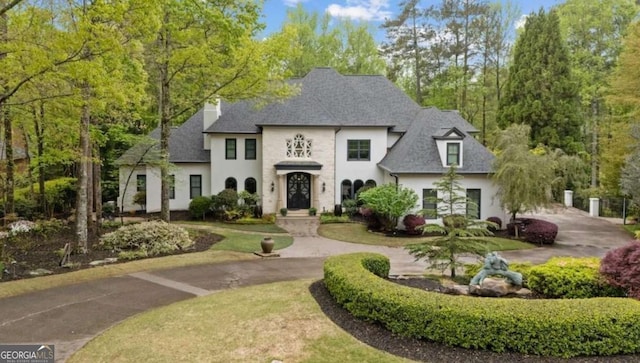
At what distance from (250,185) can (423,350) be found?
867 inches

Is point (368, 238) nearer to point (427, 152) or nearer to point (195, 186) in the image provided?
point (427, 152)

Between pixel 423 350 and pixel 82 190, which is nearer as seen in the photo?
pixel 423 350

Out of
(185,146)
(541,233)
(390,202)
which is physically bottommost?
(541,233)

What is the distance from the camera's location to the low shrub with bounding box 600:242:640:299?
27.4ft

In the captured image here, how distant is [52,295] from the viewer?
1084cm

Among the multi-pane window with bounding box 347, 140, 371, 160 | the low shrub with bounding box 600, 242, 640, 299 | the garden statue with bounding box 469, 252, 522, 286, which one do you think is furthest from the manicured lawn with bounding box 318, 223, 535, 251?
the low shrub with bounding box 600, 242, 640, 299

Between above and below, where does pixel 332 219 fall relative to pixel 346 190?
below

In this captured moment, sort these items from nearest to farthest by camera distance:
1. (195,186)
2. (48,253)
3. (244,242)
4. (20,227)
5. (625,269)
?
1. (625,269)
2. (48,253)
3. (20,227)
4. (244,242)
5. (195,186)

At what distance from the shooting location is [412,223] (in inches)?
879

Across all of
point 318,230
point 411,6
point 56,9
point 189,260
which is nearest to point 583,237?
point 318,230

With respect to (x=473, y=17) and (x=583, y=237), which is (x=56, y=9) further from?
(x=473, y=17)

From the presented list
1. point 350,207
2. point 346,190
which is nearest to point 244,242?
point 350,207

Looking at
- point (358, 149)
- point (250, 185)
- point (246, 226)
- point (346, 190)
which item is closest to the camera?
point (246, 226)

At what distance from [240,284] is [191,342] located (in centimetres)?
452
